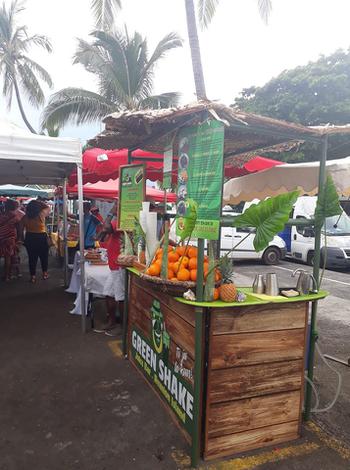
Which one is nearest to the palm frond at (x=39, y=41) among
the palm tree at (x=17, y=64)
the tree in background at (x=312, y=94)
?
the palm tree at (x=17, y=64)

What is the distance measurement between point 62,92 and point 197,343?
16.1 m

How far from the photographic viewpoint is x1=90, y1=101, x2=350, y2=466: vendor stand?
2.56 meters

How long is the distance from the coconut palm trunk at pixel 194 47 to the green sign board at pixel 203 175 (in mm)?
6597

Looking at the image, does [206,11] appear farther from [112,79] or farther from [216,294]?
[216,294]

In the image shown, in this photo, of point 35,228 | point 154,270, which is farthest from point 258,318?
point 35,228

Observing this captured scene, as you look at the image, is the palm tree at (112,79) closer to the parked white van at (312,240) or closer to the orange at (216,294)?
the parked white van at (312,240)

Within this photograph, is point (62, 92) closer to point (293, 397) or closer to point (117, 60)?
point (117, 60)

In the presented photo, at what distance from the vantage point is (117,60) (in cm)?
1496

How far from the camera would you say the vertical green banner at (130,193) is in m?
3.99

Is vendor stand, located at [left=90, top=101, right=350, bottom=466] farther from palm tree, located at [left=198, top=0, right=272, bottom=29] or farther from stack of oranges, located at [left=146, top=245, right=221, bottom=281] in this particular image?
palm tree, located at [left=198, top=0, right=272, bottom=29]

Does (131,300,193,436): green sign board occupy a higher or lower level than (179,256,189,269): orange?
lower

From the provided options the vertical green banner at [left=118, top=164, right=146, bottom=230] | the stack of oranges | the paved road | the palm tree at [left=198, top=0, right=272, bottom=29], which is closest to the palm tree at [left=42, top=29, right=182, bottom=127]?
the palm tree at [left=198, top=0, right=272, bottom=29]

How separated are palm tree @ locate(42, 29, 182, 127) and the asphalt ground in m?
12.4

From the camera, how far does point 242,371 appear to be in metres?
2.66
